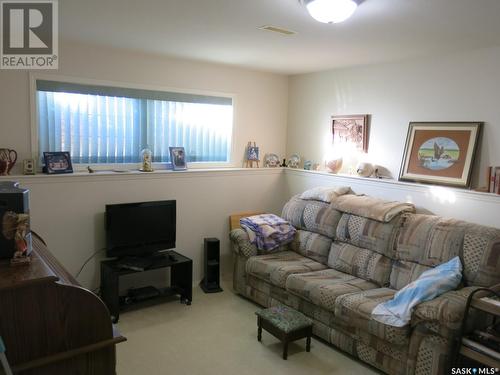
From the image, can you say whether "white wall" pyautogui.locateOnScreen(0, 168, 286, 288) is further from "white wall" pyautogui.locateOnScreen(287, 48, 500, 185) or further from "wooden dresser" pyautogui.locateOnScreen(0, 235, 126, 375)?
"wooden dresser" pyautogui.locateOnScreen(0, 235, 126, 375)

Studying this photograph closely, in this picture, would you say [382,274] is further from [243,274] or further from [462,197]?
[243,274]

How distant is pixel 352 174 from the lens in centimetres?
446

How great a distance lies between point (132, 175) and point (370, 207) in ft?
7.67

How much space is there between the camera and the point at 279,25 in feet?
9.30

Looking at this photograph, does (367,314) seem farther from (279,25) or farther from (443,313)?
(279,25)

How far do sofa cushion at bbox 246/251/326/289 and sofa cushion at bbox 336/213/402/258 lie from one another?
404 mm

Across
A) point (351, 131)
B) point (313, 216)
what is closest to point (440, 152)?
point (351, 131)

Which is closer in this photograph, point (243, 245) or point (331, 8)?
point (331, 8)

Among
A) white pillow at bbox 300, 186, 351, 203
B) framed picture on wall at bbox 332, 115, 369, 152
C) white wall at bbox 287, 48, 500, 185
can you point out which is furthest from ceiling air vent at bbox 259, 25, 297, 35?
white pillow at bbox 300, 186, 351, 203

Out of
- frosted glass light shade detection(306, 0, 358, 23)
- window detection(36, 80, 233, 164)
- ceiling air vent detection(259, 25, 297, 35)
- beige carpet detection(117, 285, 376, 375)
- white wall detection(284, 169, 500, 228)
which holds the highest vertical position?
ceiling air vent detection(259, 25, 297, 35)

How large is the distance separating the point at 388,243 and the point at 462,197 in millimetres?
738

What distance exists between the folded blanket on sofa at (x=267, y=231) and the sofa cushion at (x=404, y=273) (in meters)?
1.20

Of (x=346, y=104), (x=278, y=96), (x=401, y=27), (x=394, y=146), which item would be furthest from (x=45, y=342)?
(x=278, y=96)
